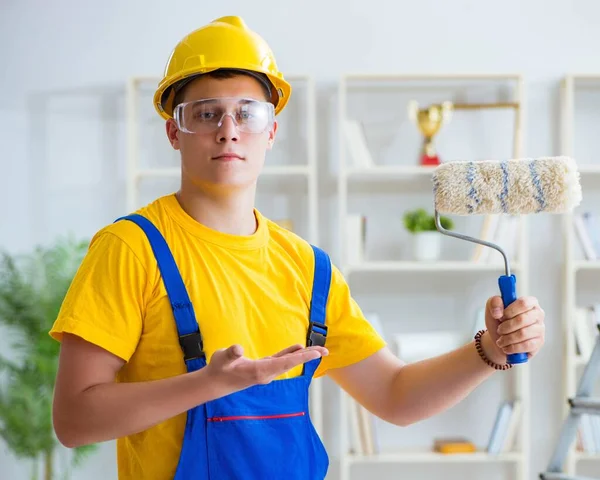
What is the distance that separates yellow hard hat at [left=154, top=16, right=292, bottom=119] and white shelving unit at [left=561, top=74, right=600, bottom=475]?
2.72m

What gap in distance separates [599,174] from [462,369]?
2.93 m

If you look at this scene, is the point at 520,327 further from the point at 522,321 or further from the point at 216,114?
the point at 216,114

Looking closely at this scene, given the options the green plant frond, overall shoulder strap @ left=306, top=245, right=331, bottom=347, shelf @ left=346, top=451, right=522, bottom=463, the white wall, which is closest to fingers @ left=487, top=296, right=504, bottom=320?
overall shoulder strap @ left=306, top=245, right=331, bottom=347

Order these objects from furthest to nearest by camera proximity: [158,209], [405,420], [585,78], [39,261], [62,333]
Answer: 1. [585,78]
2. [39,261]
3. [405,420]
4. [158,209]
5. [62,333]

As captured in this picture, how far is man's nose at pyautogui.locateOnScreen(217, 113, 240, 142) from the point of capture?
141cm

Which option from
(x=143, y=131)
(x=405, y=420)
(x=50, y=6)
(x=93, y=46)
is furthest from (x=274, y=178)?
(x=405, y=420)

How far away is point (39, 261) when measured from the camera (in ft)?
12.1

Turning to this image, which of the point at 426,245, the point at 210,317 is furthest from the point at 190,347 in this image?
the point at 426,245

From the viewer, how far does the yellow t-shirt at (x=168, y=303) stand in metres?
1.33

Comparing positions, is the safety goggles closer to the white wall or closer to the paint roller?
the paint roller

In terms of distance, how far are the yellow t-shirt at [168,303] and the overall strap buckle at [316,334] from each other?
0.01m

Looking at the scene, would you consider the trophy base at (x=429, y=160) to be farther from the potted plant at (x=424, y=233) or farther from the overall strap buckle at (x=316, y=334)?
the overall strap buckle at (x=316, y=334)

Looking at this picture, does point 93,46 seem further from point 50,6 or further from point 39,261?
point 39,261

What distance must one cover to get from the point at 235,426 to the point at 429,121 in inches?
109
